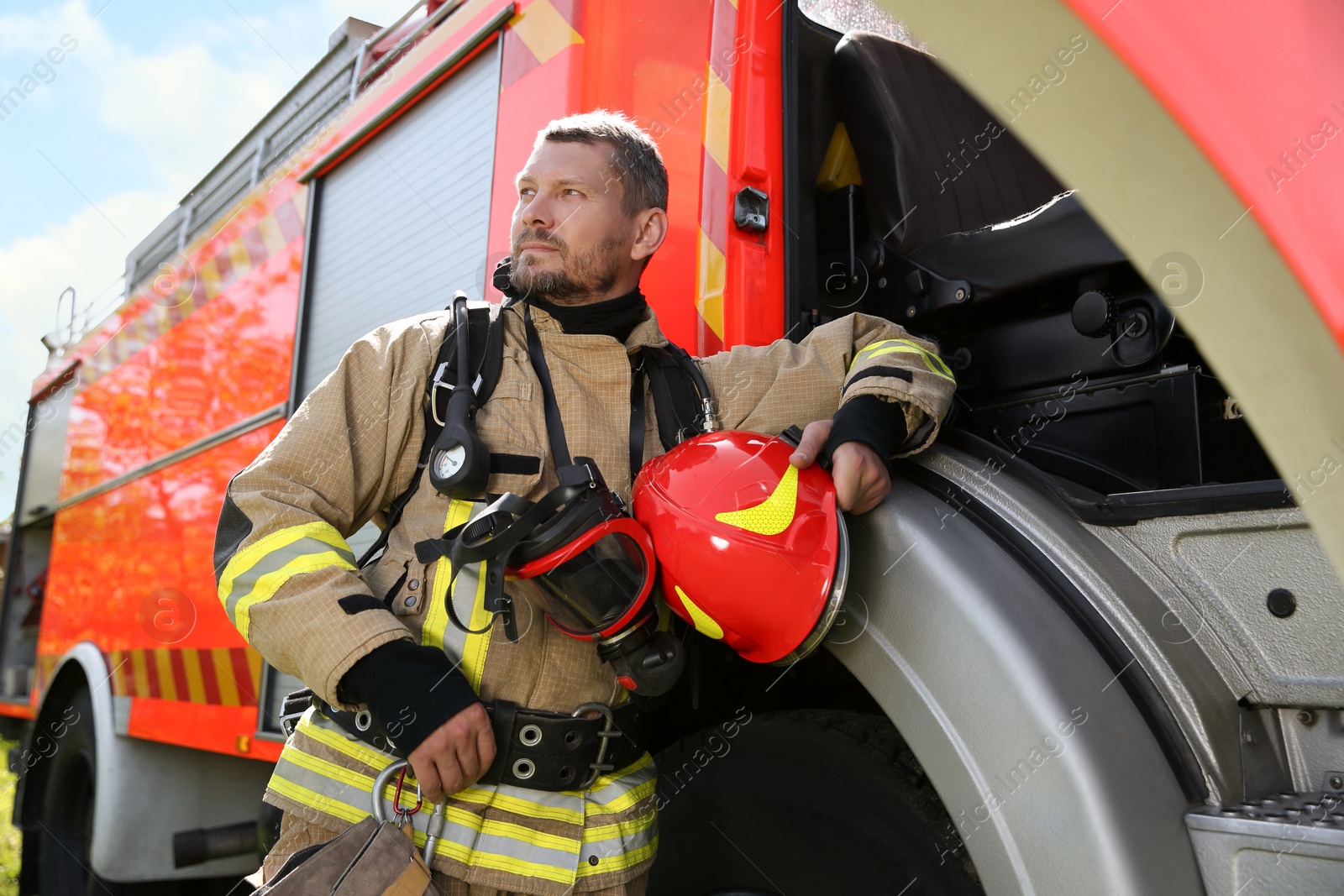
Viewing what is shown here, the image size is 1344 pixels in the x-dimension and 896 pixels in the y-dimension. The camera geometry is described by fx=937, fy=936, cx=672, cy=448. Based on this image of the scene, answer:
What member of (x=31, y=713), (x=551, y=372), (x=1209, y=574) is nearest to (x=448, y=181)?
(x=551, y=372)

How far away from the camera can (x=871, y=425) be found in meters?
1.26

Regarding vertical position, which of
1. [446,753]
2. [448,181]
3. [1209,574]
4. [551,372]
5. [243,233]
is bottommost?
[446,753]

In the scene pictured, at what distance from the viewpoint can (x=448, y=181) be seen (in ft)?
6.88

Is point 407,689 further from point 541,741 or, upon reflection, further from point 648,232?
point 648,232

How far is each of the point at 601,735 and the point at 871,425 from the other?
22.5 inches

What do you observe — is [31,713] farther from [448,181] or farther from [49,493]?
[448,181]

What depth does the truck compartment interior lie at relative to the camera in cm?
123

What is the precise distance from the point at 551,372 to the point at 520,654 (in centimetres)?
46

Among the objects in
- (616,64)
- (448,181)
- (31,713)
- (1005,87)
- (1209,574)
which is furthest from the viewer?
(31,713)

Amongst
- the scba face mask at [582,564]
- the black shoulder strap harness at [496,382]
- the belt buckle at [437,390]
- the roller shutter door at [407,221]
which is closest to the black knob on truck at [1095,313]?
the black shoulder strap harness at [496,382]

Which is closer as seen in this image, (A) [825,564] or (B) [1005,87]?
(B) [1005,87]

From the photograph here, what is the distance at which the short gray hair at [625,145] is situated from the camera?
1.61 metres

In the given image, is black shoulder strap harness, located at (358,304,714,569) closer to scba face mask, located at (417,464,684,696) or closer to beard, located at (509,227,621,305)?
beard, located at (509,227,621,305)

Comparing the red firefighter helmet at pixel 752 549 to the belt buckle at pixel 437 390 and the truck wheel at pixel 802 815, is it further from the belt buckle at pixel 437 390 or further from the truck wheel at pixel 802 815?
the belt buckle at pixel 437 390
